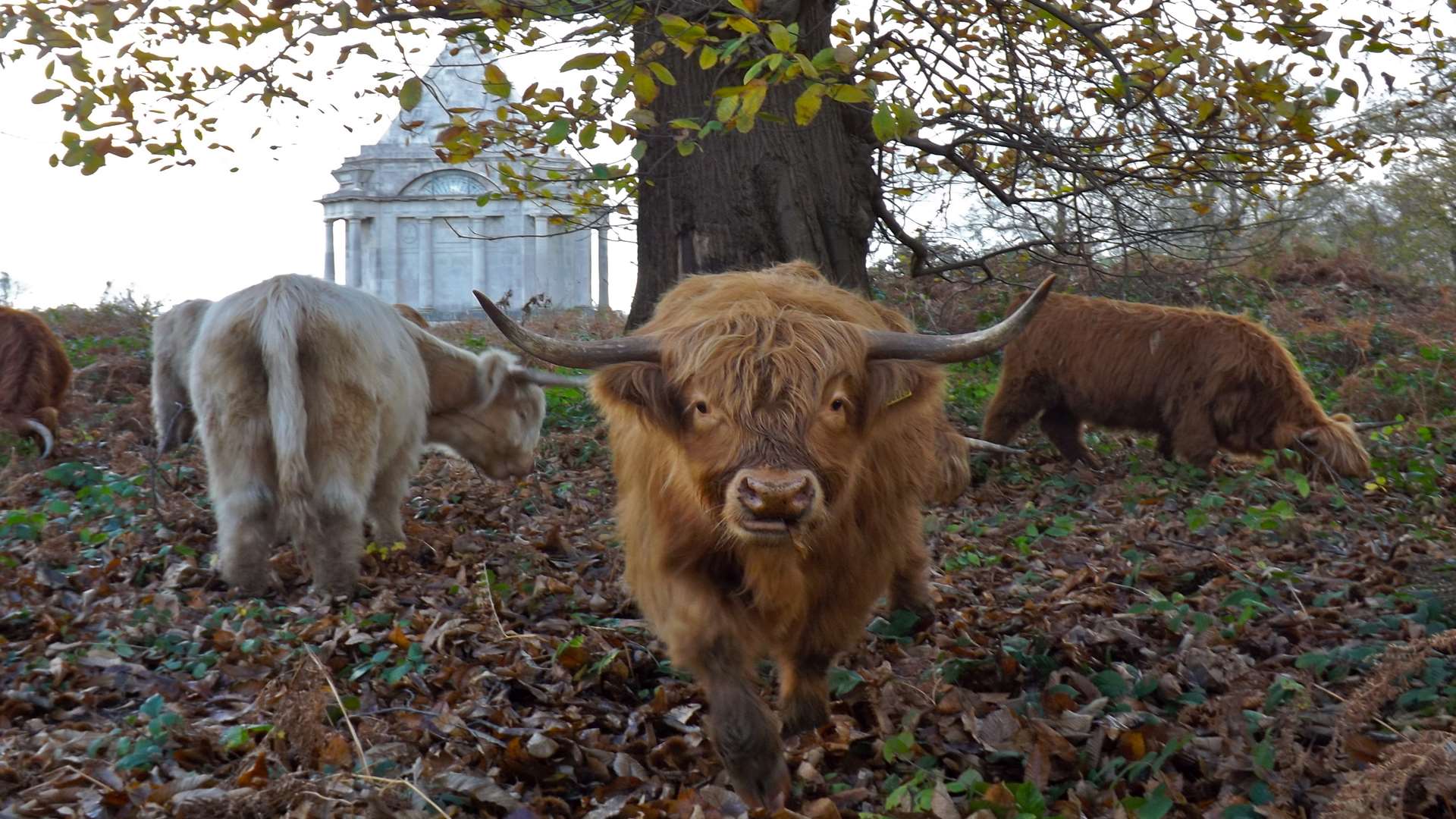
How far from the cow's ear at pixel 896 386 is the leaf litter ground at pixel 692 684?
982mm

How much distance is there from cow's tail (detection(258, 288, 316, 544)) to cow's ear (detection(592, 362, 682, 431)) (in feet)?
7.84

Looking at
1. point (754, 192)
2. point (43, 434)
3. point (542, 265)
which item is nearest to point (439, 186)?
point (542, 265)

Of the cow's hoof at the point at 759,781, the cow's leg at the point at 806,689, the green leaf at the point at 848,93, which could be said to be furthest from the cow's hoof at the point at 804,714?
the green leaf at the point at 848,93

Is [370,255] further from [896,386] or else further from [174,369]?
[896,386]

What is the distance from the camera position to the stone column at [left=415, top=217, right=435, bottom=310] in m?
30.7

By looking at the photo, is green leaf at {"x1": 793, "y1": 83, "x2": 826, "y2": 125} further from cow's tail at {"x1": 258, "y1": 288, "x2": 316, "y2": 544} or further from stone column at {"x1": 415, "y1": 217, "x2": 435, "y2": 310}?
stone column at {"x1": 415, "y1": 217, "x2": 435, "y2": 310}

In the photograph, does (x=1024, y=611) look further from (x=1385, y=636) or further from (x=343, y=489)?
(x=343, y=489)

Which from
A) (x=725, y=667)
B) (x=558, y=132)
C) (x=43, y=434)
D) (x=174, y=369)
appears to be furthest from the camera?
(x=43, y=434)

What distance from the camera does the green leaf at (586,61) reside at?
4.14 meters

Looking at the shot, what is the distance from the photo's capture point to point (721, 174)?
6945mm

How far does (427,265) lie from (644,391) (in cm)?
2870

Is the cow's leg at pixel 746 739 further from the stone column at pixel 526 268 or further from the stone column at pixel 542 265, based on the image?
the stone column at pixel 526 268

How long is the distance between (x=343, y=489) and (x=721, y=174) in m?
2.79

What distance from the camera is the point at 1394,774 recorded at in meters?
2.71
